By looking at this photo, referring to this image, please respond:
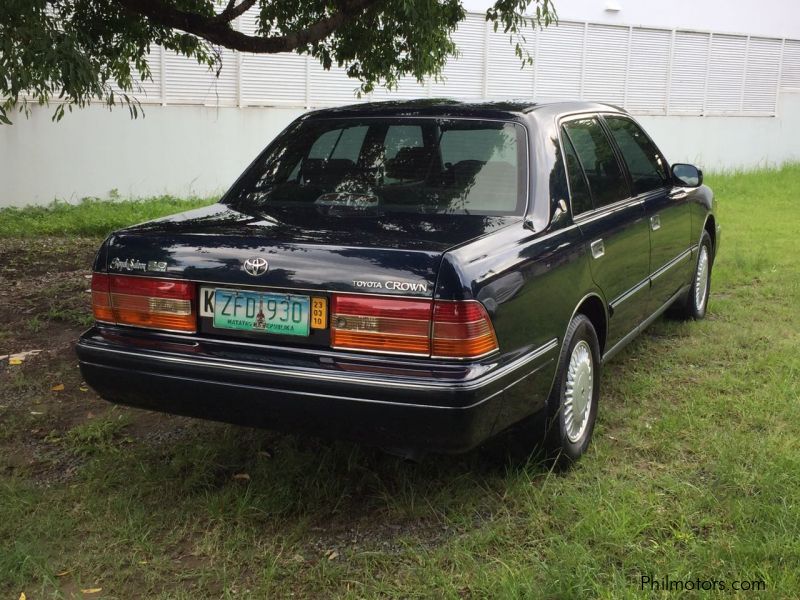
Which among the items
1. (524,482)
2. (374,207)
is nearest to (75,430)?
(374,207)

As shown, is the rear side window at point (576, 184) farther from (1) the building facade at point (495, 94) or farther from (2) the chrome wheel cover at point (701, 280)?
(2) the chrome wheel cover at point (701, 280)

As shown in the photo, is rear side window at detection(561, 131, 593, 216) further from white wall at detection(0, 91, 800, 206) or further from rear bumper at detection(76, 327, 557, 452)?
white wall at detection(0, 91, 800, 206)

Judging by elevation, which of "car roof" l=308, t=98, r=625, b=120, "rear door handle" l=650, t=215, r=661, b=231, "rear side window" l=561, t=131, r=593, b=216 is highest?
"car roof" l=308, t=98, r=625, b=120

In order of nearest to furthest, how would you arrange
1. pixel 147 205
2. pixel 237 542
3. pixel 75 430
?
1. pixel 237 542
2. pixel 75 430
3. pixel 147 205

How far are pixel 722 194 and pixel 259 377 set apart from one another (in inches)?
489

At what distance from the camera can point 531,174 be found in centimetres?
357

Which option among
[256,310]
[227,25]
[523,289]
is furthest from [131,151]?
[523,289]

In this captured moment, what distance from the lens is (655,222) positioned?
4.73 meters

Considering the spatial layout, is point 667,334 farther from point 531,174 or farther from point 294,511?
point 294,511

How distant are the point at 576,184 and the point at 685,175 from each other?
1758 mm

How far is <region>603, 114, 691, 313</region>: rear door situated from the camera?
471 cm

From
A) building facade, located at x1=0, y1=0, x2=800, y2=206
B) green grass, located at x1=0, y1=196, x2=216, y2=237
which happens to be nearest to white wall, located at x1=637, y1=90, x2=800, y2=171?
building facade, located at x1=0, y1=0, x2=800, y2=206

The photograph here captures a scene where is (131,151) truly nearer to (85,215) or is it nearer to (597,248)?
(85,215)

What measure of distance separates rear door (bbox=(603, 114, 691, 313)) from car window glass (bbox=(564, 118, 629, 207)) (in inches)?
7.6
